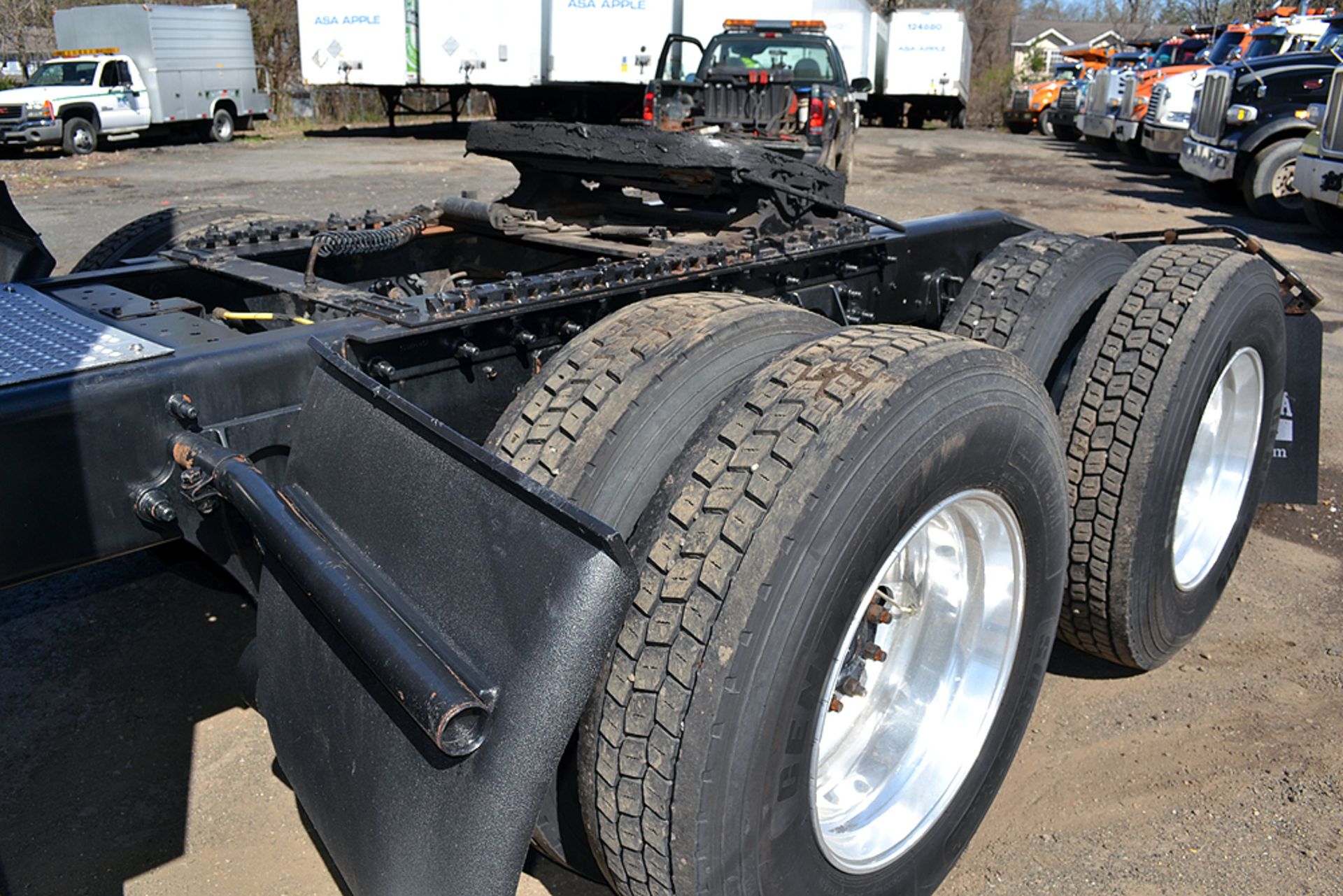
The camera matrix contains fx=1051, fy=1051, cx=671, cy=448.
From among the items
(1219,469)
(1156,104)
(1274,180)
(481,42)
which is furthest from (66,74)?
(1219,469)

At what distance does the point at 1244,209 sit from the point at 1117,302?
13.8 meters

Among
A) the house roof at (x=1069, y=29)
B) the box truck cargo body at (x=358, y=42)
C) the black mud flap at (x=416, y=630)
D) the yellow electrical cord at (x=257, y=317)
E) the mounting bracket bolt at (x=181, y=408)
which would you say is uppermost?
the house roof at (x=1069, y=29)

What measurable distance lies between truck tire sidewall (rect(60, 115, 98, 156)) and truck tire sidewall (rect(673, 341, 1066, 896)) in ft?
74.2

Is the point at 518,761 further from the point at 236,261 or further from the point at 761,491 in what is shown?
the point at 236,261

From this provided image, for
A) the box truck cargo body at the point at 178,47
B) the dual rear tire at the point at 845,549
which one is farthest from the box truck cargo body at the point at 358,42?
the dual rear tire at the point at 845,549

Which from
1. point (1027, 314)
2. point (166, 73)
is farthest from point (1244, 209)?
point (166, 73)

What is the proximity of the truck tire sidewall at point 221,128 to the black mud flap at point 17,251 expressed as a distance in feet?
79.5

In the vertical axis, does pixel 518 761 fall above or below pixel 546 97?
below

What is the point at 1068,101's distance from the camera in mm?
26594

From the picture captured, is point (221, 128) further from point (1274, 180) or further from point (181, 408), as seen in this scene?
point (181, 408)

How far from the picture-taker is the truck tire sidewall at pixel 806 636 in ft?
5.55

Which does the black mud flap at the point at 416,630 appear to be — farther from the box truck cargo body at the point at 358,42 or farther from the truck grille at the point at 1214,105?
the box truck cargo body at the point at 358,42

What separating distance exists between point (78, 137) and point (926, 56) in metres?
22.7

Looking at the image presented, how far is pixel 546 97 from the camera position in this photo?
27234 mm
